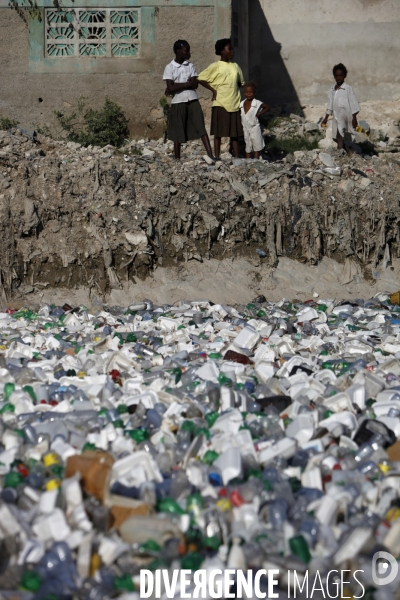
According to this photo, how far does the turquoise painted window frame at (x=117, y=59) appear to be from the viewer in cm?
953

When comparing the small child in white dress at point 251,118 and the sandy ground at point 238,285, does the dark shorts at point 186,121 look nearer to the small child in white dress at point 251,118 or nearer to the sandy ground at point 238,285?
the small child in white dress at point 251,118

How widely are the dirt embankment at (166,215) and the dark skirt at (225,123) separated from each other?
0.30 metres

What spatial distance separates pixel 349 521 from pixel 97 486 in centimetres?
93

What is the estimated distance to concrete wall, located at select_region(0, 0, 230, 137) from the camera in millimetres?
9570

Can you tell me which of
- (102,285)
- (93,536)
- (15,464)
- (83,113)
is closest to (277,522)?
(93,536)

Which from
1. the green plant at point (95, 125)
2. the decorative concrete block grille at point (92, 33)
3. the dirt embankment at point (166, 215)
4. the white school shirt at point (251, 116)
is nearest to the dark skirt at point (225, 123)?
the white school shirt at point (251, 116)

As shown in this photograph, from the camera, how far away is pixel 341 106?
8828 mm

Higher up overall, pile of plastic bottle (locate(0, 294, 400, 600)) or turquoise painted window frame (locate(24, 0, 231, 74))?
turquoise painted window frame (locate(24, 0, 231, 74))

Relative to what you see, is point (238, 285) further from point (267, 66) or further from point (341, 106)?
point (267, 66)

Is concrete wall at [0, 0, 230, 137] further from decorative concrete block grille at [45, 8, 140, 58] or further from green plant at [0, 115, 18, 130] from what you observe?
decorative concrete block grille at [45, 8, 140, 58]

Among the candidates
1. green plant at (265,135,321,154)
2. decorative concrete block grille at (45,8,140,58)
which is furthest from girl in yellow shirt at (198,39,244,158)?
decorative concrete block grille at (45,8,140,58)

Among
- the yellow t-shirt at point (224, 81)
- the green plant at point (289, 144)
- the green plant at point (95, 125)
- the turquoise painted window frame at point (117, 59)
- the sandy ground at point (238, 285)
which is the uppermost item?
the turquoise painted window frame at point (117, 59)

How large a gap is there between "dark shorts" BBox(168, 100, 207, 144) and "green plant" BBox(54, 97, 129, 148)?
1934 millimetres

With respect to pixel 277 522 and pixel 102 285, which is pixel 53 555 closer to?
pixel 277 522
